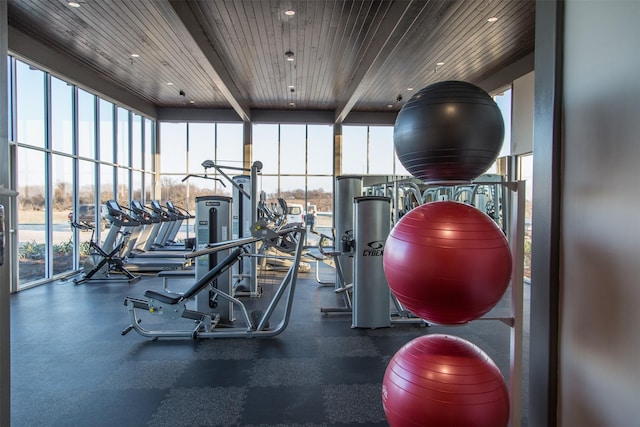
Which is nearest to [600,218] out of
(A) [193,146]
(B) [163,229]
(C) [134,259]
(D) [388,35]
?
(D) [388,35]

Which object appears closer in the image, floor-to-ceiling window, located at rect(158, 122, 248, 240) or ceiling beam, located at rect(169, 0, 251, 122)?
ceiling beam, located at rect(169, 0, 251, 122)

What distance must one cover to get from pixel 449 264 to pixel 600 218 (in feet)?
1.76

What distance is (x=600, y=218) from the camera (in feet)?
4.22

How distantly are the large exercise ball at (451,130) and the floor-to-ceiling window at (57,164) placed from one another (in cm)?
660

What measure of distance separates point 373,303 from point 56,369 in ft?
10.0

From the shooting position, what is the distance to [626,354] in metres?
1.19

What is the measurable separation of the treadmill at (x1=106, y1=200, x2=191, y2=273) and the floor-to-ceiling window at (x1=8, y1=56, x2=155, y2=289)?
3.12 feet

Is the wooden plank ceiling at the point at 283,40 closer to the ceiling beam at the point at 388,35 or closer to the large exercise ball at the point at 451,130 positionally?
the ceiling beam at the point at 388,35

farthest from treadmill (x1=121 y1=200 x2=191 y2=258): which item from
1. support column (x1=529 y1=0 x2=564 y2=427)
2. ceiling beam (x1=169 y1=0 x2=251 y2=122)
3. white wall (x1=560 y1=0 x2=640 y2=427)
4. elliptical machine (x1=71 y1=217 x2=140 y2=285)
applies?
white wall (x1=560 y1=0 x2=640 y2=427)

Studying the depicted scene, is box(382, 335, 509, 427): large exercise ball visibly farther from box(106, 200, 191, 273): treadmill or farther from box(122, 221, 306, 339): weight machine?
box(106, 200, 191, 273): treadmill

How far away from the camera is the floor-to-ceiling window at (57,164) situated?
19.6ft

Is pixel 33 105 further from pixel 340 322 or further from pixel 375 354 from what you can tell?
pixel 375 354

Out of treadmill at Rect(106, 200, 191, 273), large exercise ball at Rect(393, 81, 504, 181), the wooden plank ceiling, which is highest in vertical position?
the wooden plank ceiling

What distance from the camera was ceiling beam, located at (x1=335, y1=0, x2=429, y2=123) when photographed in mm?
4668
